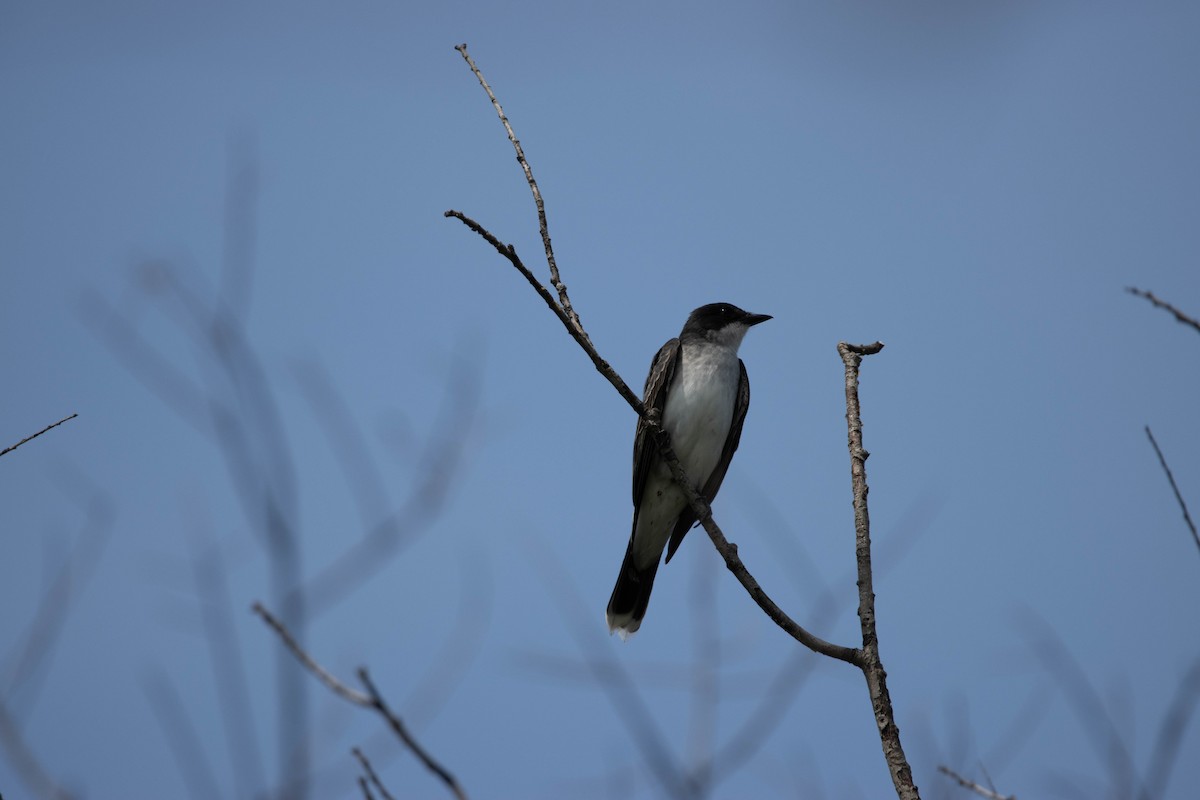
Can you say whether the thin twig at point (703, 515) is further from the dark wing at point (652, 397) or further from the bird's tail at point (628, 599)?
the bird's tail at point (628, 599)

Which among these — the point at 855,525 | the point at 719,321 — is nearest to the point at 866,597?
the point at 855,525

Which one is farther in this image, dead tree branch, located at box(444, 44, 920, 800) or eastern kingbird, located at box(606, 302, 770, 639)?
eastern kingbird, located at box(606, 302, 770, 639)

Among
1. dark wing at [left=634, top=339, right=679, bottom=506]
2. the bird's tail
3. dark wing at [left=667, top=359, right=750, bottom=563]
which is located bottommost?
the bird's tail

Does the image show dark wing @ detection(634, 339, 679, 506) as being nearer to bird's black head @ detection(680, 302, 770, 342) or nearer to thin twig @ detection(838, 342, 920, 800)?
bird's black head @ detection(680, 302, 770, 342)

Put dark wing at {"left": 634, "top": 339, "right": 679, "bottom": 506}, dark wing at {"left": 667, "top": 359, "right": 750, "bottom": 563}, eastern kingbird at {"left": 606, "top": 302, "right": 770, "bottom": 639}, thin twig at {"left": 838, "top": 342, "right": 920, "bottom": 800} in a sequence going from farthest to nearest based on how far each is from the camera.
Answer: dark wing at {"left": 667, "top": 359, "right": 750, "bottom": 563}
eastern kingbird at {"left": 606, "top": 302, "right": 770, "bottom": 639}
dark wing at {"left": 634, "top": 339, "right": 679, "bottom": 506}
thin twig at {"left": 838, "top": 342, "right": 920, "bottom": 800}

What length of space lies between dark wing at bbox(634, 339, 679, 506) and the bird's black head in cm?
29

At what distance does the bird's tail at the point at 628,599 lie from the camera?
30.1 ft

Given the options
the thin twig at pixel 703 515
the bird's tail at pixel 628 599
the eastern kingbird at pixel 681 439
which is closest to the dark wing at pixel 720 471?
the eastern kingbird at pixel 681 439

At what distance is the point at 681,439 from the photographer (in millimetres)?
8812

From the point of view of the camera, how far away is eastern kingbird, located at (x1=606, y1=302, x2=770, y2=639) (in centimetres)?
879

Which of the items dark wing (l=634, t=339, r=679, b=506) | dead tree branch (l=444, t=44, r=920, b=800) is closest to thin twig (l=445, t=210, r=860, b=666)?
dead tree branch (l=444, t=44, r=920, b=800)

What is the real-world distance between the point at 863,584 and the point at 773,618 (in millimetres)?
454

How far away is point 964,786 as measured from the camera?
4.11 meters

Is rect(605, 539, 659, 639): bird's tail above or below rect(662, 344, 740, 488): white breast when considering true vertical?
below
